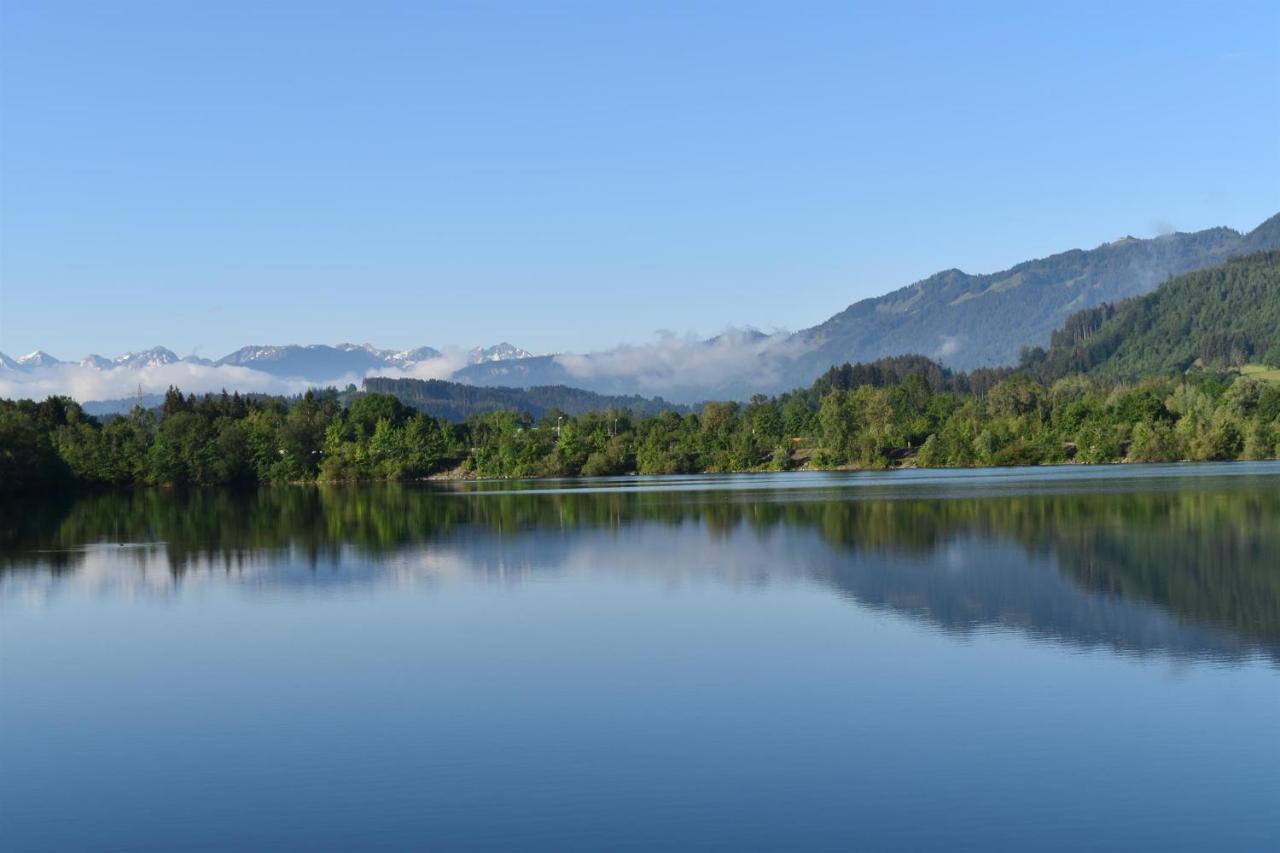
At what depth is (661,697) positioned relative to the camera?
59.9 ft

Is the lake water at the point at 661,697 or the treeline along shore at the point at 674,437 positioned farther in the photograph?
the treeline along shore at the point at 674,437

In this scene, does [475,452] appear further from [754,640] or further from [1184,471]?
[754,640]

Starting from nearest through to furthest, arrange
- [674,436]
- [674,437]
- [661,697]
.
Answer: [661,697] < [674,437] < [674,436]

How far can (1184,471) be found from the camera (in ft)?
282

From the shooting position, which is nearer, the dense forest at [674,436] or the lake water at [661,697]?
the lake water at [661,697]

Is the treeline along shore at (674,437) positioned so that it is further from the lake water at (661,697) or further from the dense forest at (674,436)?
the lake water at (661,697)

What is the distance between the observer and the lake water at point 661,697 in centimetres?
1288

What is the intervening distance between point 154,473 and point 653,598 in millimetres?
98907

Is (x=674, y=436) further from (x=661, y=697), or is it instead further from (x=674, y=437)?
(x=661, y=697)

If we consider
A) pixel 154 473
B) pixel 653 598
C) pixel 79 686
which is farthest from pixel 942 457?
pixel 79 686

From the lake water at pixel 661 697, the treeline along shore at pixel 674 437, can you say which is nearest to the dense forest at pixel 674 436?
the treeline along shore at pixel 674 437

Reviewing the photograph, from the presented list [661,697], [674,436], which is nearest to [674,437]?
[674,436]

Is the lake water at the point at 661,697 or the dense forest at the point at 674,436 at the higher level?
the dense forest at the point at 674,436

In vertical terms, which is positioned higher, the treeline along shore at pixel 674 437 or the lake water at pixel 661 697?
the treeline along shore at pixel 674 437
